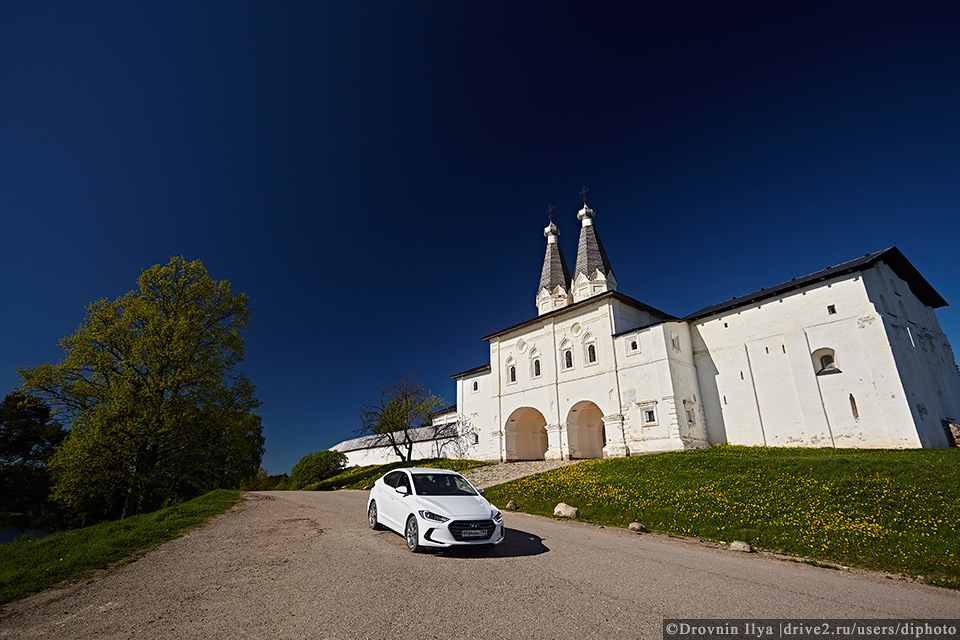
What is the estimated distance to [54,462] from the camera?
49.4 feet

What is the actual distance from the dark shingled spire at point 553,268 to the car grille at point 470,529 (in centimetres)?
3468

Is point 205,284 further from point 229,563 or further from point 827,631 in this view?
point 827,631

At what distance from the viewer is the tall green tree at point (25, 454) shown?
21.6m

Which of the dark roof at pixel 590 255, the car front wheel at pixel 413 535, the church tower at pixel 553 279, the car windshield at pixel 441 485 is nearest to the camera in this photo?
the car front wheel at pixel 413 535

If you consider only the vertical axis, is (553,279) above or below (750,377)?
above

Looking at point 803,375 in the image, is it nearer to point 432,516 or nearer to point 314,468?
point 432,516

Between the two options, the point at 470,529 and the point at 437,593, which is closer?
the point at 437,593

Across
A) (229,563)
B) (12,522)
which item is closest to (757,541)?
(229,563)

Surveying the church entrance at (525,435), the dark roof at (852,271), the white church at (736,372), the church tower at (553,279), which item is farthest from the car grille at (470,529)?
the church tower at (553,279)

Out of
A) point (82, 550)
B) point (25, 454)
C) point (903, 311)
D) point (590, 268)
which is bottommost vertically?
point (82, 550)

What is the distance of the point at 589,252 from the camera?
39438mm

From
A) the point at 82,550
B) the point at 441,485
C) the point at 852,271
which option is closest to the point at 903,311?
the point at 852,271

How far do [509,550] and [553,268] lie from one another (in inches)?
1431

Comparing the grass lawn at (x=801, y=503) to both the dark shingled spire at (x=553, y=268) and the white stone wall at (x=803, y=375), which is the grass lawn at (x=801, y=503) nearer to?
the white stone wall at (x=803, y=375)
